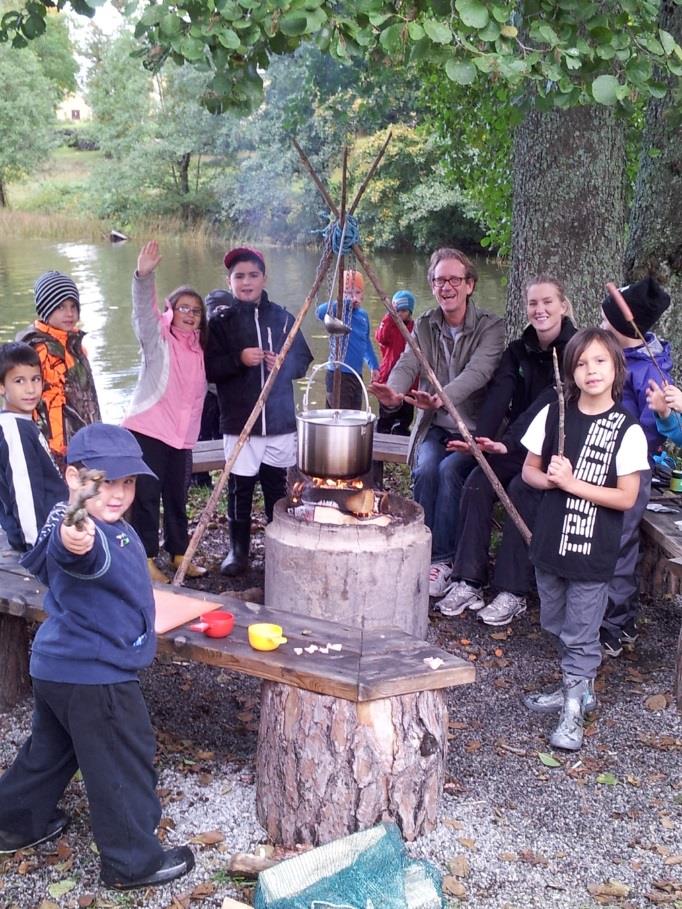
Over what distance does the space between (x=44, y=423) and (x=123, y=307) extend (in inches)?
554

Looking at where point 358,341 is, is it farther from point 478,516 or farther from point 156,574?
point 156,574

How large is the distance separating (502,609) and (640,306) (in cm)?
166

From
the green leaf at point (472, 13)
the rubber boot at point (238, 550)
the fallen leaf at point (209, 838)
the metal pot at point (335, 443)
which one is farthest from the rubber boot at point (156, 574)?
the green leaf at point (472, 13)

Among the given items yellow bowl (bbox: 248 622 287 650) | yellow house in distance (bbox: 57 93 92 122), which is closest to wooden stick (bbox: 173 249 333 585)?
yellow bowl (bbox: 248 622 287 650)

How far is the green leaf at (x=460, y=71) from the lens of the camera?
139 inches

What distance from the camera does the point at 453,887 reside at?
9.57 ft

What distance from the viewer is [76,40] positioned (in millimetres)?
47625

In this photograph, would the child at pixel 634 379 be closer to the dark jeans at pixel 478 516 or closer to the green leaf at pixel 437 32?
the dark jeans at pixel 478 516

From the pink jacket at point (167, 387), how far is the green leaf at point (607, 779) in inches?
105

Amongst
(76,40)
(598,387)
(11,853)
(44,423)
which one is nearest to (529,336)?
(598,387)

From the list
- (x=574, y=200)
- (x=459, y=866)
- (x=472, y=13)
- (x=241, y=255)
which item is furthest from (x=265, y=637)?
(x=574, y=200)

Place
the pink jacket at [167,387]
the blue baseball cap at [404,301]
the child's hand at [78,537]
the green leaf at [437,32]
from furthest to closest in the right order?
1. the blue baseball cap at [404,301]
2. the pink jacket at [167,387]
3. the green leaf at [437,32]
4. the child's hand at [78,537]

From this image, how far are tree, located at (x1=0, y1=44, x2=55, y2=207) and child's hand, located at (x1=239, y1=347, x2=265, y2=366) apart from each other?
32377mm

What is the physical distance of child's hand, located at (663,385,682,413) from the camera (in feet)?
13.5
